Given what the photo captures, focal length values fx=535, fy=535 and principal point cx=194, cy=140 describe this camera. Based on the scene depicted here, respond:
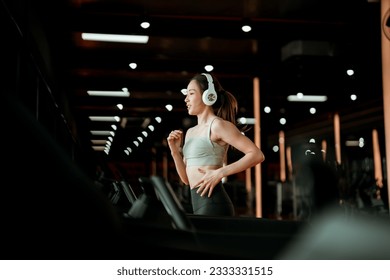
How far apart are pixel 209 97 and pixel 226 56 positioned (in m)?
6.44

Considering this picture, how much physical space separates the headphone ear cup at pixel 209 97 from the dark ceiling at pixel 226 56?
204cm

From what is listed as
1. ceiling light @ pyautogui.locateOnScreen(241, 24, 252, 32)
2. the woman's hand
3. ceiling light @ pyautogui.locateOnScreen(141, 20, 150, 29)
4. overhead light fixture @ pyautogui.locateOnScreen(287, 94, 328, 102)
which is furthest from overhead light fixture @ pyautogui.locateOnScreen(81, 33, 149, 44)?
the woman's hand

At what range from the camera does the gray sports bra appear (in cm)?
146

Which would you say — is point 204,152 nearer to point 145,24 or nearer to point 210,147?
point 210,147

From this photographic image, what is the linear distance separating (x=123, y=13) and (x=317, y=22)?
228 cm

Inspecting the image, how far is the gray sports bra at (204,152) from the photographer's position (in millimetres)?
1459

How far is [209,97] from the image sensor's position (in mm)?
1496

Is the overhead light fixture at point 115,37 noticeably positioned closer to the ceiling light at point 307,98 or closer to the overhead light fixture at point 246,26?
the overhead light fixture at point 246,26

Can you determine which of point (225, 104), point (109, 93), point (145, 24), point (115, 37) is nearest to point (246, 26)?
point (145, 24)
